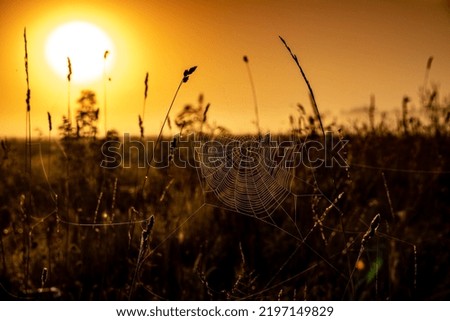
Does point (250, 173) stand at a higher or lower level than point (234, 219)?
higher

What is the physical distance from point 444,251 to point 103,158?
1693mm

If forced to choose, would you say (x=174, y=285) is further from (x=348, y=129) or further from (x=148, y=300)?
(x=348, y=129)

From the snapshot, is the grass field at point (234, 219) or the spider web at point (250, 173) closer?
the grass field at point (234, 219)

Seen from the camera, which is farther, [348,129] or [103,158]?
[348,129]

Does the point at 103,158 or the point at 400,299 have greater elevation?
→ the point at 103,158

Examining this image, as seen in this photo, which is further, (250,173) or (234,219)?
(250,173)

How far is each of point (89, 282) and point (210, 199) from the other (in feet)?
2.79

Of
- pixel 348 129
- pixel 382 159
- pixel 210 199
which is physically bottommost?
pixel 210 199

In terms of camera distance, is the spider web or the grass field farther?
the spider web

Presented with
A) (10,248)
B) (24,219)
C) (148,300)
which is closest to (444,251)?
(148,300)
